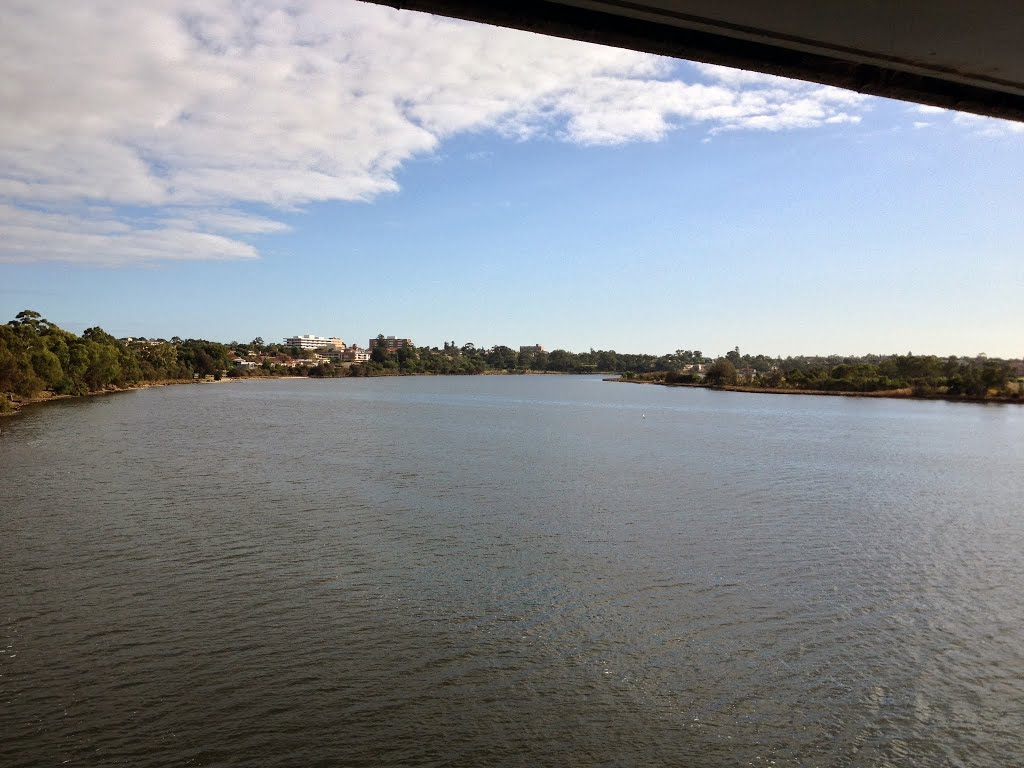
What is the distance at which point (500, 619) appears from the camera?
54.2 feet

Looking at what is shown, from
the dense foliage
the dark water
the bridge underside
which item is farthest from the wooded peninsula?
the bridge underside

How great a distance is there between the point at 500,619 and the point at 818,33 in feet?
45.3

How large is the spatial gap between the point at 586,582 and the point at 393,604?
5495 mm

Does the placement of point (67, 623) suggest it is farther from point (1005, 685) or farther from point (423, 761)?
point (1005, 685)

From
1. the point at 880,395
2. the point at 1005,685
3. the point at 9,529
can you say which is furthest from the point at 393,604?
the point at 880,395

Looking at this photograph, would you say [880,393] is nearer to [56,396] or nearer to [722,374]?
[722,374]

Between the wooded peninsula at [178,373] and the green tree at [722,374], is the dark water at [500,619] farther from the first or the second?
the green tree at [722,374]

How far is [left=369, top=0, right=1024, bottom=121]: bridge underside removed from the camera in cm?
586

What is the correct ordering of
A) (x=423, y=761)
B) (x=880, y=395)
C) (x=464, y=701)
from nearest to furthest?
(x=423, y=761)
(x=464, y=701)
(x=880, y=395)

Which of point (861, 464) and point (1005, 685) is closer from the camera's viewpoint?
point (1005, 685)

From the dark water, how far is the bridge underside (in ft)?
32.7

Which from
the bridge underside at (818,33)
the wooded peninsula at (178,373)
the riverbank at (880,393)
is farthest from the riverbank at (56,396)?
the riverbank at (880,393)

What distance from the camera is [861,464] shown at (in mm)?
46281

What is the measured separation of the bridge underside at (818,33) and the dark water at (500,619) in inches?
392
